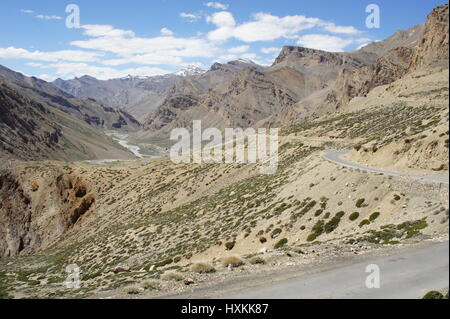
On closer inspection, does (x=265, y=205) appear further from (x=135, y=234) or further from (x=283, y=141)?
(x=283, y=141)

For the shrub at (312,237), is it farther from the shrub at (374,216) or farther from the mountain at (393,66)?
the mountain at (393,66)

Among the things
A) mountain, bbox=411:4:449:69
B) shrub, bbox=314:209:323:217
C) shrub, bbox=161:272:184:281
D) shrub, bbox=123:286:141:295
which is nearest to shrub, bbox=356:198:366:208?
shrub, bbox=314:209:323:217

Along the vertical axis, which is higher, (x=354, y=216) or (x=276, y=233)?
(x=354, y=216)

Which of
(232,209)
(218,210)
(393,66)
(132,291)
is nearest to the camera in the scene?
(132,291)

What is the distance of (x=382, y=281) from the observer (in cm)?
1295

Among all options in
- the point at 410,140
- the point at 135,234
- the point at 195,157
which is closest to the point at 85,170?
the point at 195,157

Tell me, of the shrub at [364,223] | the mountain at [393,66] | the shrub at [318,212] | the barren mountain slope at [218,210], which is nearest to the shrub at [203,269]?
the barren mountain slope at [218,210]

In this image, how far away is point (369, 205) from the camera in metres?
24.6

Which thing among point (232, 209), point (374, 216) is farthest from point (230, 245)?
point (374, 216)

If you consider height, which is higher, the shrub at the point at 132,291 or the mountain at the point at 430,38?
the mountain at the point at 430,38

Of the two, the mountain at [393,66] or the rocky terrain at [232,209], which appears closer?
the rocky terrain at [232,209]

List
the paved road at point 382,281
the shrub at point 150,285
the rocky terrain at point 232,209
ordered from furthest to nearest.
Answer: the rocky terrain at point 232,209, the shrub at point 150,285, the paved road at point 382,281

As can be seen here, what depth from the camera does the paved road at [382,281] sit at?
12.1 metres

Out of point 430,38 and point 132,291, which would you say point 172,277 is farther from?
point 430,38
